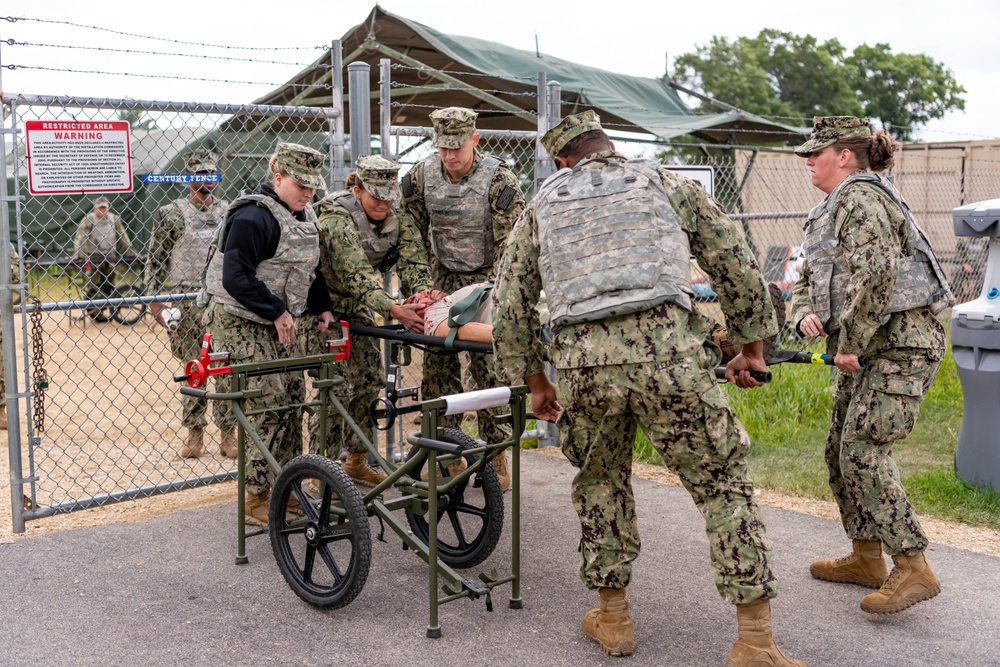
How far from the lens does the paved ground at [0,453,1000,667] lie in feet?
12.2

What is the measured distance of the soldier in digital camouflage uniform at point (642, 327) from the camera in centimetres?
335

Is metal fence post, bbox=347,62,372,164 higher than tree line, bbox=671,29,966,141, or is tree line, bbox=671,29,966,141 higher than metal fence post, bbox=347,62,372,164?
tree line, bbox=671,29,966,141

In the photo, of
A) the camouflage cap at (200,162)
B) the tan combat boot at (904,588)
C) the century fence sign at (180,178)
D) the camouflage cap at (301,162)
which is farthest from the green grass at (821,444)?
the camouflage cap at (200,162)

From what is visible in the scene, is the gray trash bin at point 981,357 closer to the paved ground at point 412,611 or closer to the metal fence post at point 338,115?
the paved ground at point 412,611

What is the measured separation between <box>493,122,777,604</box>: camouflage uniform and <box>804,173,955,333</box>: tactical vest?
73 cm

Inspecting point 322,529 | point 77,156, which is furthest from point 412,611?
point 77,156

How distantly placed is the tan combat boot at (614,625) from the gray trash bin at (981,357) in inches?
110

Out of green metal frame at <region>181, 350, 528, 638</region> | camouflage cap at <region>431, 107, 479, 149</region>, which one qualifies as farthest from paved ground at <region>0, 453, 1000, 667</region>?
camouflage cap at <region>431, 107, 479, 149</region>

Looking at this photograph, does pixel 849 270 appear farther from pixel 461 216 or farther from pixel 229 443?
pixel 229 443

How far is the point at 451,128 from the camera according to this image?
209 inches

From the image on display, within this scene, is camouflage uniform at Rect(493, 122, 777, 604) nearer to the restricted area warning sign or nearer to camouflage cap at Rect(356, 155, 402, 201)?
camouflage cap at Rect(356, 155, 402, 201)

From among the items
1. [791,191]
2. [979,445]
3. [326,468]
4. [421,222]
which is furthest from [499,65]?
[326,468]

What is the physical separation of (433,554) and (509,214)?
2.27m

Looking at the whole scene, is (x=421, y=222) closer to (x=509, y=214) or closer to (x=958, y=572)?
(x=509, y=214)
